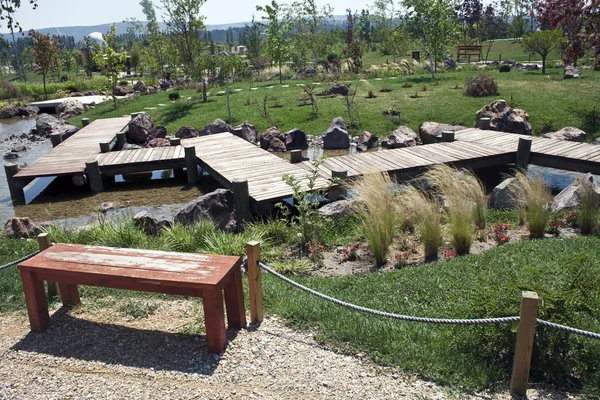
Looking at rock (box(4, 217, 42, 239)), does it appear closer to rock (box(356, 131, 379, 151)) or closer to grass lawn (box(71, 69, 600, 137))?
rock (box(356, 131, 379, 151))

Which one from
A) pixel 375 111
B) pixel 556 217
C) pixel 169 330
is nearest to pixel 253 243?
pixel 169 330

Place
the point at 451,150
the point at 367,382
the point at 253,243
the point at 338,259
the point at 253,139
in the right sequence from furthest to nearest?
the point at 253,139
the point at 451,150
the point at 338,259
the point at 253,243
the point at 367,382

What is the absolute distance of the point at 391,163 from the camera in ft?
33.8

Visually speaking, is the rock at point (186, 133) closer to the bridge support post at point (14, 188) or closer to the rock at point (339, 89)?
the bridge support post at point (14, 188)

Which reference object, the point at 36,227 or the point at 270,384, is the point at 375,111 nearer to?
the point at 36,227

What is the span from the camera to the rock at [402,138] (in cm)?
1361

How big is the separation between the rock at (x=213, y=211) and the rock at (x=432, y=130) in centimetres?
672

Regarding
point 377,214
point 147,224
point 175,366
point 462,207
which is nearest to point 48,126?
point 147,224

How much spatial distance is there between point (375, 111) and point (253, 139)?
13.9 ft

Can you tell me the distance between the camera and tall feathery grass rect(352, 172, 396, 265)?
660 centimetres

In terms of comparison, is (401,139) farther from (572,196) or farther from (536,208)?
(536,208)

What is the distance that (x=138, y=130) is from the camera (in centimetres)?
1606

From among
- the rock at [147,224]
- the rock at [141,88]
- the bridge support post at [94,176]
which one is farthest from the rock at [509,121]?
the rock at [141,88]

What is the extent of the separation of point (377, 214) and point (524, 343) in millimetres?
3473
